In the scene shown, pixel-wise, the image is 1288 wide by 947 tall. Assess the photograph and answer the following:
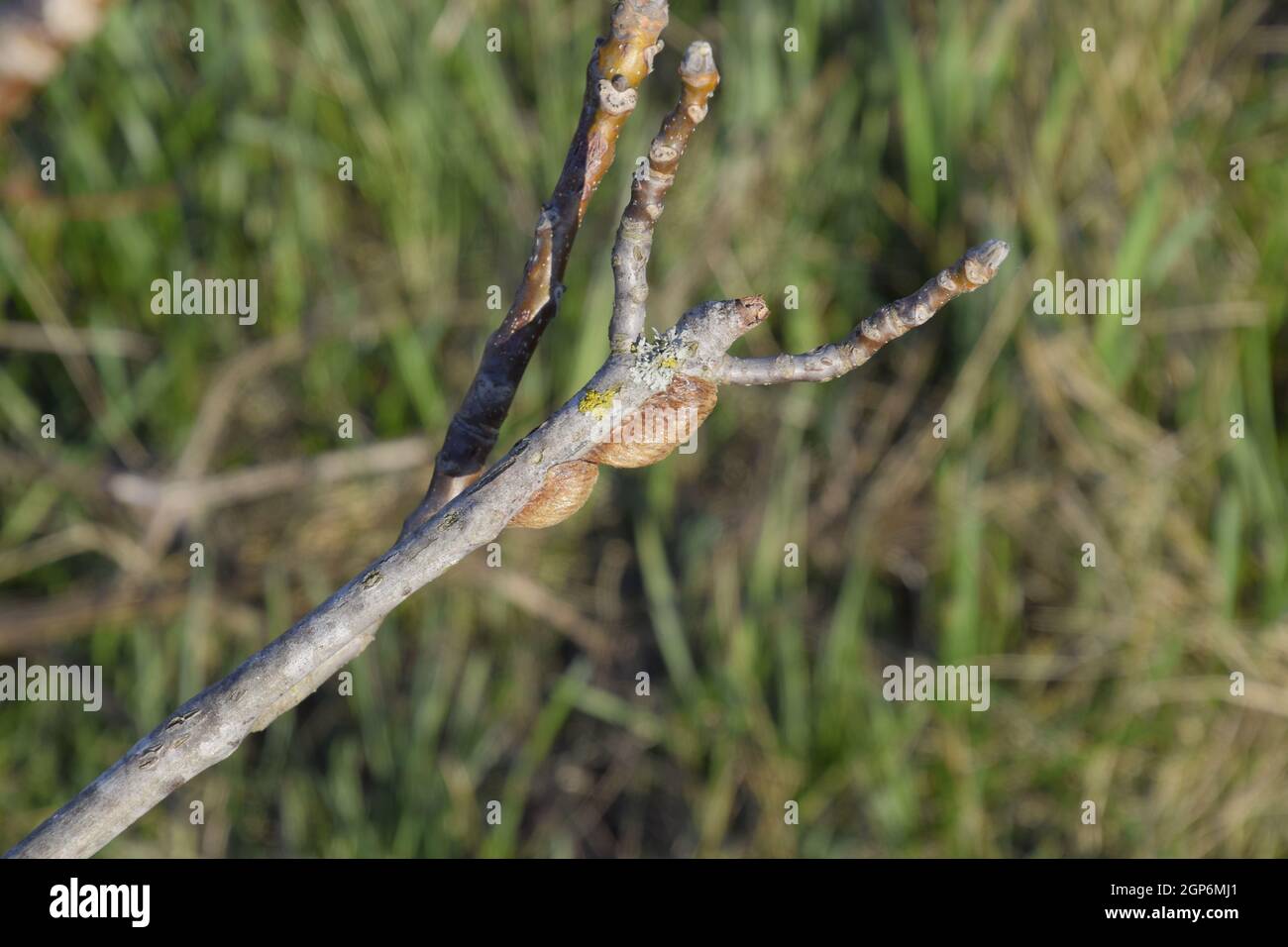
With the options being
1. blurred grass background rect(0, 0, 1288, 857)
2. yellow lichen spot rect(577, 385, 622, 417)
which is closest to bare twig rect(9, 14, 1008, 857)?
yellow lichen spot rect(577, 385, 622, 417)

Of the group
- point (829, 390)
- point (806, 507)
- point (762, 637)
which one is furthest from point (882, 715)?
point (829, 390)

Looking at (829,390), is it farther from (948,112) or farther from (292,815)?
(292,815)

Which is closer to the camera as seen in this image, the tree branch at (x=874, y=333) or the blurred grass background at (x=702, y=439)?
the tree branch at (x=874, y=333)

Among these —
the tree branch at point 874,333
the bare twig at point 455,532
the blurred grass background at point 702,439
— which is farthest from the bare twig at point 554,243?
the blurred grass background at point 702,439

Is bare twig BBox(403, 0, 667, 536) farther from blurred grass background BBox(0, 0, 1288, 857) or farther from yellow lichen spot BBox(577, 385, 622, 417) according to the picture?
blurred grass background BBox(0, 0, 1288, 857)

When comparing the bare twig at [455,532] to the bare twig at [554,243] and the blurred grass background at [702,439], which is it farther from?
the blurred grass background at [702,439]

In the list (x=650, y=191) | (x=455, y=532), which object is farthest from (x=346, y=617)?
(x=650, y=191)

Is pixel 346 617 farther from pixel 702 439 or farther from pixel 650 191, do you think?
pixel 702 439
